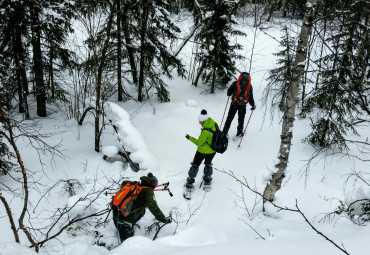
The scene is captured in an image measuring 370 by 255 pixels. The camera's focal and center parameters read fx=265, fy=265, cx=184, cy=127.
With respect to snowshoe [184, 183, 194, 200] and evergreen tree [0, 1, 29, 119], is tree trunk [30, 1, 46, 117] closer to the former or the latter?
evergreen tree [0, 1, 29, 119]

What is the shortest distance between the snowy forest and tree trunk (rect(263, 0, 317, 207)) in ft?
0.08

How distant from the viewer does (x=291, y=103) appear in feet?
16.7

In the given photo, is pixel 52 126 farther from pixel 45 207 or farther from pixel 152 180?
pixel 152 180

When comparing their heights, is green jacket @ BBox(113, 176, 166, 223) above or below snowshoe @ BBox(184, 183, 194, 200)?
above

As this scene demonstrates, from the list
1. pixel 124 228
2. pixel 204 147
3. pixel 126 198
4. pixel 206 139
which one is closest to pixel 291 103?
pixel 206 139

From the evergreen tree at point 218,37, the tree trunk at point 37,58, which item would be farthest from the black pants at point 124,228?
the evergreen tree at point 218,37

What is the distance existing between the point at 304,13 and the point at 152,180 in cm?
409

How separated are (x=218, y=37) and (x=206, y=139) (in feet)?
23.6

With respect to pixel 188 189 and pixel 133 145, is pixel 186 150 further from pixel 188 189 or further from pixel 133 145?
pixel 188 189

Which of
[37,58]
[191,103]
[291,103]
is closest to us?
[291,103]

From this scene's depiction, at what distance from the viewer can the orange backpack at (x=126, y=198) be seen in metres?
4.97

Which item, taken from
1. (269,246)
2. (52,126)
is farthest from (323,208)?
(52,126)

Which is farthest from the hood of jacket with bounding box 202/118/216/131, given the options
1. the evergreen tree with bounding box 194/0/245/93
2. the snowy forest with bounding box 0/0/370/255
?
the evergreen tree with bounding box 194/0/245/93

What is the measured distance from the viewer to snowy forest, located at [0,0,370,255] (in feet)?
14.2
